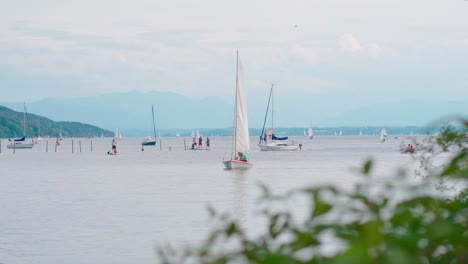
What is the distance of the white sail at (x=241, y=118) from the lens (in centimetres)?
6394

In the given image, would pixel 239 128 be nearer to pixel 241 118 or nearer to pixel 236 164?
pixel 241 118

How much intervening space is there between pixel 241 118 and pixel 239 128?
1.51 meters

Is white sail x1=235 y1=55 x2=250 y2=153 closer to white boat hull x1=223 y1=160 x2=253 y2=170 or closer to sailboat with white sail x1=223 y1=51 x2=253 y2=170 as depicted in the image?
sailboat with white sail x1=223 y1=51 x2=253 y2=170

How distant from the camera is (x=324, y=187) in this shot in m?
2.71

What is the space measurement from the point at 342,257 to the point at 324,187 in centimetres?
54

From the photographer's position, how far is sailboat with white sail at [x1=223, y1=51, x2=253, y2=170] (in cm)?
6388

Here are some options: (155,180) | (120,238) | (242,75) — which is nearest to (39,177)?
(155,180)

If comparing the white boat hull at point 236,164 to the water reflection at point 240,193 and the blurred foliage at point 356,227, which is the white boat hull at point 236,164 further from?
the blurred foliage at point 356,227

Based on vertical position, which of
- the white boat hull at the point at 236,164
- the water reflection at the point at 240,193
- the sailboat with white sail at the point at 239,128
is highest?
the sailboat with white sail at the point at 239,128

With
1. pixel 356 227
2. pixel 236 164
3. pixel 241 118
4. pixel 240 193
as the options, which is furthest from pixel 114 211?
pixel 356 227

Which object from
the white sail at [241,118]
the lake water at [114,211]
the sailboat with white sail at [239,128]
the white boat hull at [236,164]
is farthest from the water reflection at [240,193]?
the white sail at [241,118]

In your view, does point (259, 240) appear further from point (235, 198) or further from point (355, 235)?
point (235, 198)

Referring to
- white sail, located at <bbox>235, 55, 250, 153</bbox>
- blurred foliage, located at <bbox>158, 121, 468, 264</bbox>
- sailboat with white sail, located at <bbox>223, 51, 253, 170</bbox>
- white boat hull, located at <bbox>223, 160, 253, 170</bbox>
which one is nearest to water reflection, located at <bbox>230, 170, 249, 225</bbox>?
white boat hull, located at <bbox>223, 160, 253, 170</bbox>

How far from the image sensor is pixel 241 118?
214 ft
